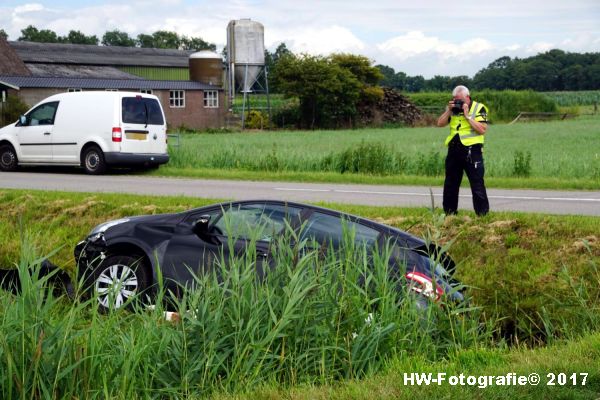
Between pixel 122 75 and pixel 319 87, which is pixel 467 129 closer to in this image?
pixel 319 87

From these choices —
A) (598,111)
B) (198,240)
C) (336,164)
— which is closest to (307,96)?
(598,111)

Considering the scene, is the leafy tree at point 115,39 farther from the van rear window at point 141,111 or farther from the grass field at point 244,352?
the grass field at point 244,352

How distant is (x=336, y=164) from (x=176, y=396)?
1766 centimetres

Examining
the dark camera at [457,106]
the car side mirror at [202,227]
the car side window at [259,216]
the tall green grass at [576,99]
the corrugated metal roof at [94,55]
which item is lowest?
the car side mirror at [202,227]

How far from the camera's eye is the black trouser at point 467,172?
13195mm

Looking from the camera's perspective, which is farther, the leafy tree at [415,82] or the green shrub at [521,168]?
the leafy tree at [415,82]

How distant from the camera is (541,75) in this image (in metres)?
127

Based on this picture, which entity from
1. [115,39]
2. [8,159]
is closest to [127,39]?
[115,39]

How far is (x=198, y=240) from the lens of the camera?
30.8ft

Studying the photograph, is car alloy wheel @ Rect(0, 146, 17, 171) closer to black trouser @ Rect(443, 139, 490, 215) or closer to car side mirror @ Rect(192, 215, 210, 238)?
black trouser @ Rect(443, 139, 490, 215)

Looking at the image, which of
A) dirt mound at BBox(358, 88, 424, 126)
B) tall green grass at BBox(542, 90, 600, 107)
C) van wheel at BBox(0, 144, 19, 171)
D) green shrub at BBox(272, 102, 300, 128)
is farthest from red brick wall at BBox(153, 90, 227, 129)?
tall green grass at BBox(542, 90, 600, 107)

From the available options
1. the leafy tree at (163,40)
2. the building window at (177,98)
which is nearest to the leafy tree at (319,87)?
the building window at (177,98)

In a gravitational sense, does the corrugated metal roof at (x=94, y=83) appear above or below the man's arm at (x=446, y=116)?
above

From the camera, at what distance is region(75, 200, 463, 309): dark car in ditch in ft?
27.3
